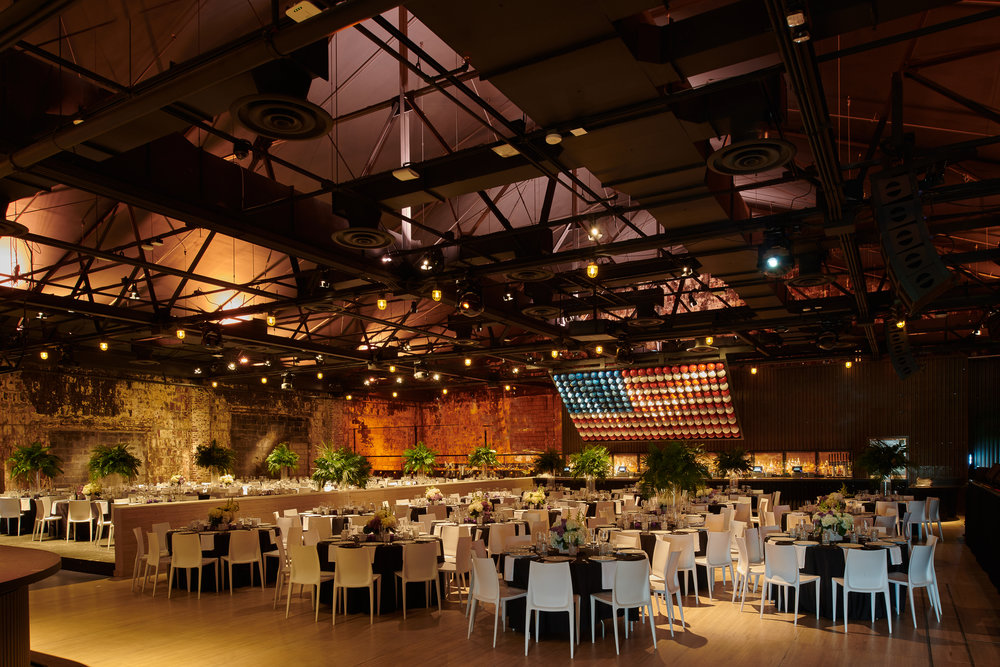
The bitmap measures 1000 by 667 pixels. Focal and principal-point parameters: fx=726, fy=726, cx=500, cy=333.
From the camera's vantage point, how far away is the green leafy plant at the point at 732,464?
1945cm

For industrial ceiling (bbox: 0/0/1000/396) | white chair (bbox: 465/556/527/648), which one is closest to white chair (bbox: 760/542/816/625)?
white chair (bbox: 465/556/527/648)

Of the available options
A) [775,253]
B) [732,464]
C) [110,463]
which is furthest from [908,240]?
[110,463]

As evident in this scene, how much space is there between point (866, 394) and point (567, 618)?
54.1 feet

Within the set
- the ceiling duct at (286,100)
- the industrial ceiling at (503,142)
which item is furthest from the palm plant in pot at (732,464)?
the ceiling duct at (286,100)

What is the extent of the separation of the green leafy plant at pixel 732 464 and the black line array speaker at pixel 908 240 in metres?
14.7

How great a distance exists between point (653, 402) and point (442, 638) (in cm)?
1480

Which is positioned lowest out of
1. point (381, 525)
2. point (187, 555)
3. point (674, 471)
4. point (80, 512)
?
point (80, 512)

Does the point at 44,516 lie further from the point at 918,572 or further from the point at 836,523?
the point at 918,572

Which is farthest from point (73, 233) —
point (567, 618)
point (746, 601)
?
point (746, 601)

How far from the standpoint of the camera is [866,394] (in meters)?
20.3

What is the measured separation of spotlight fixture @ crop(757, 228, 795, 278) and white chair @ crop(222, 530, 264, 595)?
7.19m

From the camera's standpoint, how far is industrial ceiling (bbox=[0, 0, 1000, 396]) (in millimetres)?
4523

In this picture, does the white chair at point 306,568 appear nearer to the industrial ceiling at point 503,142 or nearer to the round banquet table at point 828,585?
the industrial ceiling at point 503,142

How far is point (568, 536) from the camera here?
722 centimetres
